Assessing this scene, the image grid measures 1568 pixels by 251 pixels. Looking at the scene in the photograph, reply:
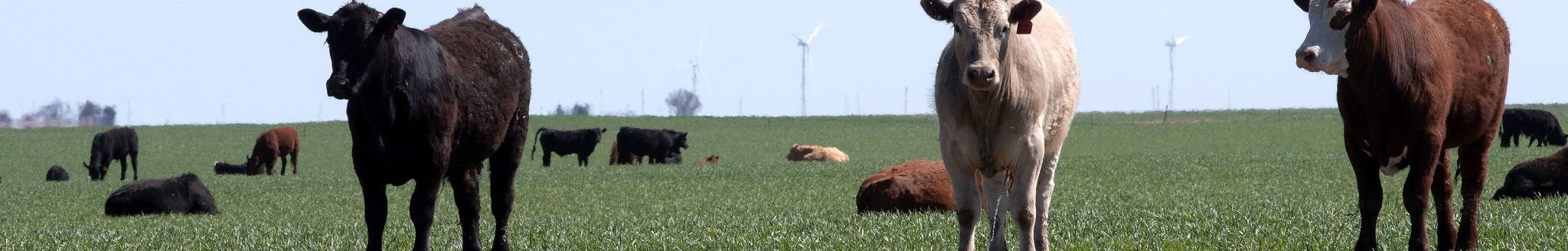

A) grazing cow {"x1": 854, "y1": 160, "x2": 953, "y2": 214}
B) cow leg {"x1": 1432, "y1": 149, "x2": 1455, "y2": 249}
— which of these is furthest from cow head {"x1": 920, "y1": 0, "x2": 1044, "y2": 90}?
grazing cow {"x1": 854, "y1": 160, "x2": 953, "y2": 214}

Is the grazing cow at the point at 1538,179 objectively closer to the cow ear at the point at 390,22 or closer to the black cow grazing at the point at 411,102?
the black cow grazing at the point at 411,102

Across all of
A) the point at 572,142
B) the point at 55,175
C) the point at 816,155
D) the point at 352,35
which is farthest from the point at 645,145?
the point at 352,35

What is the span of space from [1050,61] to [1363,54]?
1.68 m

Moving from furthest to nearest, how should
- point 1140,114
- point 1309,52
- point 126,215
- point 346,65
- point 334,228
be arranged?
point 1140,114
point 126,215
point 334,228
point 346,65
point 1309,52

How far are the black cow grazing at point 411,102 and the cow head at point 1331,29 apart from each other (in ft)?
13.1

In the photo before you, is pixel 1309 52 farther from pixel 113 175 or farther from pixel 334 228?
pixel 113 175

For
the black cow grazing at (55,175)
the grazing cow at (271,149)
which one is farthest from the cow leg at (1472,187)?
the black cow grazing at (55,175)

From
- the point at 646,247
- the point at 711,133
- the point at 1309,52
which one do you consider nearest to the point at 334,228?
the point at 646,247

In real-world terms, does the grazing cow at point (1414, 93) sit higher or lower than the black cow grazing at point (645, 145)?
higher

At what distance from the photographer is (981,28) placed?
6625mm

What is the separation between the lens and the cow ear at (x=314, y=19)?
6809 millimetres

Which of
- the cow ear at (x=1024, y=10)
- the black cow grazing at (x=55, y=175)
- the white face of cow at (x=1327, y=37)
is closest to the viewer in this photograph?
the white face of cow at (x=1327, y=37)

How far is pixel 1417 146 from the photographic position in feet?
20.9

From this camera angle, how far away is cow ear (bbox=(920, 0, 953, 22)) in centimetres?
684
